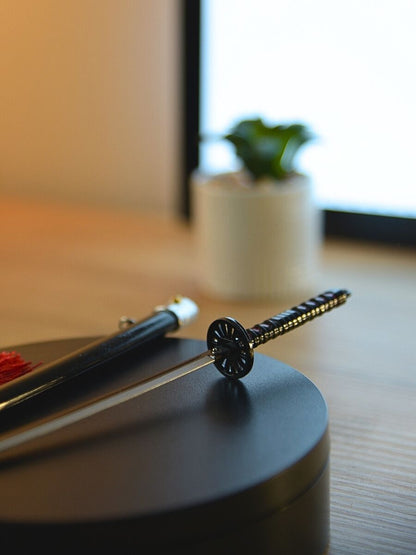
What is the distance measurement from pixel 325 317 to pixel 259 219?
13 centimetres

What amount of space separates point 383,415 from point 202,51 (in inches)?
25.5

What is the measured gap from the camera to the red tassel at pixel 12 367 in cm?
59

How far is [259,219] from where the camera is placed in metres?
1.00

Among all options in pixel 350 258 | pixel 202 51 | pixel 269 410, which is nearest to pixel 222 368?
pixel 269 410

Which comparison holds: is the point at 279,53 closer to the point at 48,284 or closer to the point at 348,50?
the point at 348,50

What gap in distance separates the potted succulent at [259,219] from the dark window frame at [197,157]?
17cm

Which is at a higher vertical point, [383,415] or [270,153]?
[270,153]

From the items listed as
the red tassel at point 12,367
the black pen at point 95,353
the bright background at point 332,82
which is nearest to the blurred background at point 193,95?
the bright background at point 332,82

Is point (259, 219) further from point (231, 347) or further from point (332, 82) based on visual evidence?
point (231, 347)

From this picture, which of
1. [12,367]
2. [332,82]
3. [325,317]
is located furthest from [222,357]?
[332,82]

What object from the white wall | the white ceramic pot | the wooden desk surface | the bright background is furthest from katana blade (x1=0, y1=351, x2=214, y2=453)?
the white wall

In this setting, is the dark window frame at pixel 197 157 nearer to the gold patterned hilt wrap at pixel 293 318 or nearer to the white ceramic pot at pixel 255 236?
the white ceramic pot at pixel 255 236

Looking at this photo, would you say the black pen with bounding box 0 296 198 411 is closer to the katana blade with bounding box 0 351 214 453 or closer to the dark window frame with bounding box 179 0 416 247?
the katana blade with bounding box 0 351 214 453

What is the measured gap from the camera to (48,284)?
42.6 inches
